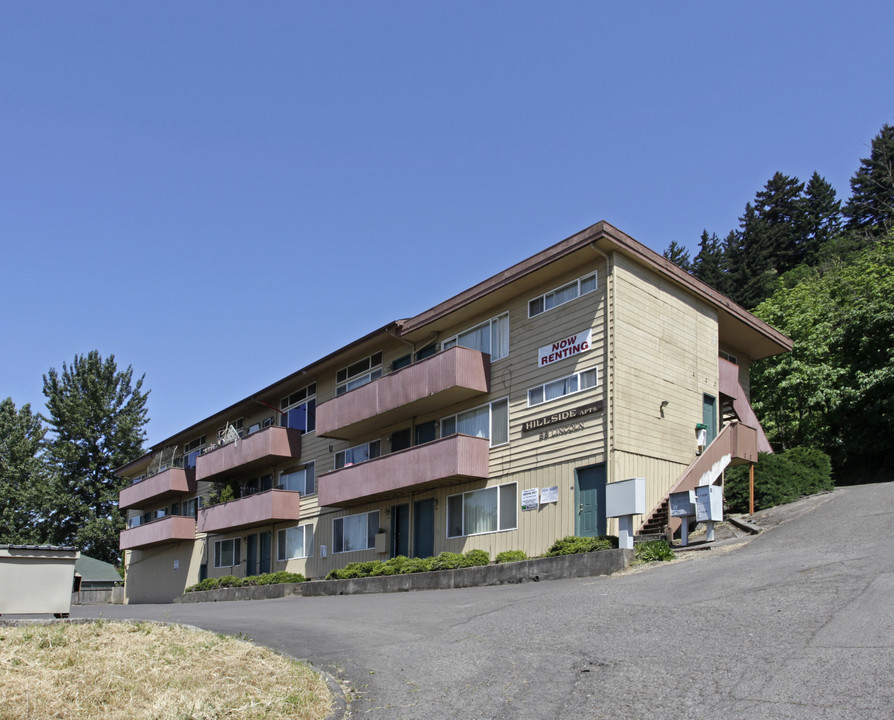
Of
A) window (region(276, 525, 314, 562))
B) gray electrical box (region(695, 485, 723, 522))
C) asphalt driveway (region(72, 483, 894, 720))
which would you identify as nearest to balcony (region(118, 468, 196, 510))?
window (region(276, 525, 314, 562))

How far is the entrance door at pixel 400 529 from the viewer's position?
2867 cm

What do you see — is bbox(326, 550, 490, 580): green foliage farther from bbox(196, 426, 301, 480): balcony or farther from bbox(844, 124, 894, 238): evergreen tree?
bbox(844, 124, 894, 238): evergreen tree

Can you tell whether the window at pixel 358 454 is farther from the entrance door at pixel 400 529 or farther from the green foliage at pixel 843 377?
the green foliage at pixel 843 377

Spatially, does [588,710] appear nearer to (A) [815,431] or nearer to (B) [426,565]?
(B) [426,565]

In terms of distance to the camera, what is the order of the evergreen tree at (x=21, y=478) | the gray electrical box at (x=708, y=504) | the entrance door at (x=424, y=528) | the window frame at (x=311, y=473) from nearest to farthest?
the gray electrical box at (x=708, y=504) → the entrance door at (x=424, y=528) → the window frame at (x=311, y=473) → the evergreen tree at (x=21, y=478)

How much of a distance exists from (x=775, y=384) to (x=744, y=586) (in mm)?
24836

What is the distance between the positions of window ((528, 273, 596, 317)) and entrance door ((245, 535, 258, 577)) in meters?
17.5

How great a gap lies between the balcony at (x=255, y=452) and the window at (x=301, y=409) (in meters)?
0.55

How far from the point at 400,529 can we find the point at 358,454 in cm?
390

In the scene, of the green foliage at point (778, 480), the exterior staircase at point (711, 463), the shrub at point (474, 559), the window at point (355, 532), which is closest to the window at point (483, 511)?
the shrub at point (474, 559)

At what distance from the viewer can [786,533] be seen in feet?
61.7

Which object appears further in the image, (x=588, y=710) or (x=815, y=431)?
(x=815, y=431)

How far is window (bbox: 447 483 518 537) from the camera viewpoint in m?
24.8

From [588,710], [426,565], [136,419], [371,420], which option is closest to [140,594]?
[136,419]
